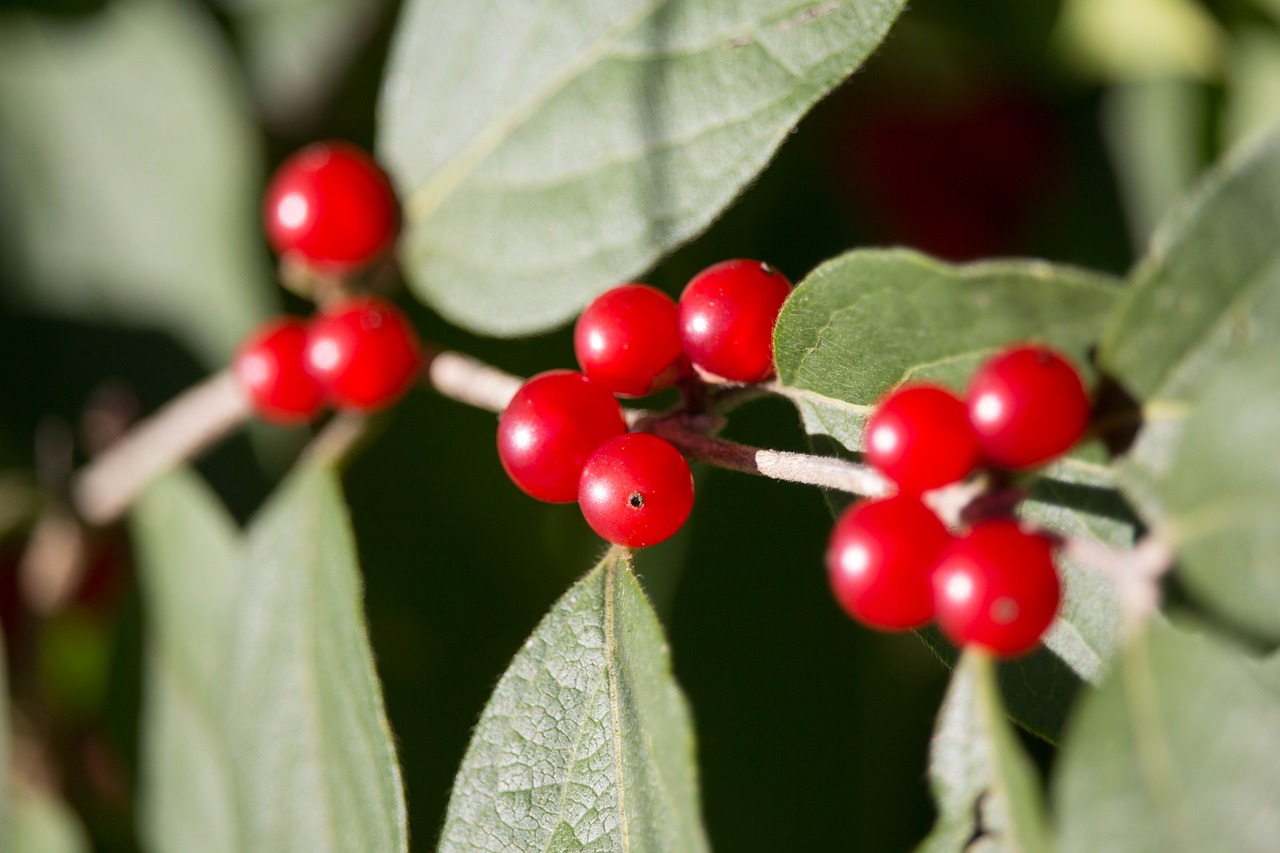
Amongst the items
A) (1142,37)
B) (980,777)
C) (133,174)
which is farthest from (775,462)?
(133,174)

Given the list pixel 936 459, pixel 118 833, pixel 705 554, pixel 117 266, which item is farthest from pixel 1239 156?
pixel 118 833

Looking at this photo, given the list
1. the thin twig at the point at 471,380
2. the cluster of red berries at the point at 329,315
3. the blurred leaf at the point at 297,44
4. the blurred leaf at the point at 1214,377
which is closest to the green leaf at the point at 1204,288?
the blurred leaf at the point at 1214,377

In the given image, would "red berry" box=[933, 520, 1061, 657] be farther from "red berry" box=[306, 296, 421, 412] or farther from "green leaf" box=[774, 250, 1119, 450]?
"red berry" box=[306, 296, 421, 412]

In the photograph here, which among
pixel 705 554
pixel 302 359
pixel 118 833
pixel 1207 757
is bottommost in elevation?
pixel 118 833

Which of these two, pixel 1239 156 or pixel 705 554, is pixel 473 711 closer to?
pixel 705 554

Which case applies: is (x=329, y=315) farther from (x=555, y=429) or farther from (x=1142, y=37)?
(x=1142, y=37)

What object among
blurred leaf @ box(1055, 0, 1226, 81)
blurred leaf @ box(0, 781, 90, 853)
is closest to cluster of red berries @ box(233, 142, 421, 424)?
blurred leaf @ box(0, 781, 90, 853)
